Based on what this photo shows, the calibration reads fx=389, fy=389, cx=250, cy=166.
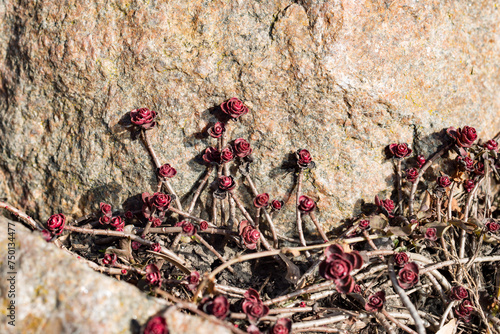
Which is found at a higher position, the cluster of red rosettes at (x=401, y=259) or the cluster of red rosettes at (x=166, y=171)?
the cluster of red rosettes at (x=166, y=171)

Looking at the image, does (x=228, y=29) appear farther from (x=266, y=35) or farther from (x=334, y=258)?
(x=334, y=258)

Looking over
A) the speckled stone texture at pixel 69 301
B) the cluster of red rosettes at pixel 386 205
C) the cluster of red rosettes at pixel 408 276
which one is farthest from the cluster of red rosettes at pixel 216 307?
the cluster of red rosettes at pixel 386 205

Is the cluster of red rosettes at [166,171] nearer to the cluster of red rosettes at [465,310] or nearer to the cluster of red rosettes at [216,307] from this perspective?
the cluster of red rosettes at [216,307]

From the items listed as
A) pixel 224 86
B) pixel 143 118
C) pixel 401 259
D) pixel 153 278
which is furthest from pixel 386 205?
pixel 143 118

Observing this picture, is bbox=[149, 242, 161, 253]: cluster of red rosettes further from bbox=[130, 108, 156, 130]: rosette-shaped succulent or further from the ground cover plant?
bbox=[130, 108, 156, 130]: rosette-shaped succulent

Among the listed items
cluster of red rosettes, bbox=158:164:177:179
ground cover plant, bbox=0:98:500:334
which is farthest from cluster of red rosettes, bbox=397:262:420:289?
cluster of red rosettes, bbox=158:164:177:179

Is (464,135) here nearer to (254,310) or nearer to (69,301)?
(254,310)

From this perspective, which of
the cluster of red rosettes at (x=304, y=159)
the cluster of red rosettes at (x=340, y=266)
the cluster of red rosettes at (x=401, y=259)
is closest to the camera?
the cluster of red rosettes at (x=340, y=266)

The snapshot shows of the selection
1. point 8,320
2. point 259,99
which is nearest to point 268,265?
point 259,99
